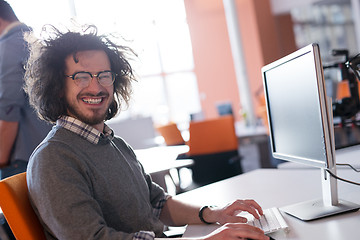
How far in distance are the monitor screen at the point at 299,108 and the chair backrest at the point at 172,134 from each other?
315 cm

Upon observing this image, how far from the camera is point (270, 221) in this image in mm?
1217

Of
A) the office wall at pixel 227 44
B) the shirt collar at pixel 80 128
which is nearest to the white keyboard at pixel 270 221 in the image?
the shirt collar at pixel 80 128

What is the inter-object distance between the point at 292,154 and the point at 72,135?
29.2 inches

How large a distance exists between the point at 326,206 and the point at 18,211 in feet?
3.07

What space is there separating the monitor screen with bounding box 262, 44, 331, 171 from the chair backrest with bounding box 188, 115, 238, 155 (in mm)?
2109

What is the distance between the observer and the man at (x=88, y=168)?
1.08 meters

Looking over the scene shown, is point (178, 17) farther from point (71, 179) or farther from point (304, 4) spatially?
point (71, 179)

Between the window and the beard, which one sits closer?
A: the beard

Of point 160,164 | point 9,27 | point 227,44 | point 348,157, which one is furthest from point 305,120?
point 227,44

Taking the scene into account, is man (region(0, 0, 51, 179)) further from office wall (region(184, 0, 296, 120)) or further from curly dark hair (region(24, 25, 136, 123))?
office wall (region(184, 0, 296, 120))

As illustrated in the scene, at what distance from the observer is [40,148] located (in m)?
1.19

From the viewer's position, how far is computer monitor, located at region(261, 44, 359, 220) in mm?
1068

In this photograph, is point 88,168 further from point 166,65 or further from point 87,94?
point 166,65

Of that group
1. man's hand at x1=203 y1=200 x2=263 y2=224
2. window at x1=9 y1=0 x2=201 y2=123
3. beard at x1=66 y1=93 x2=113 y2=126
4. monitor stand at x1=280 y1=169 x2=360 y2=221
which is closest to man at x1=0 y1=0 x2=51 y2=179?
beard at x1=66 y1=93 x2=113 y2=126
